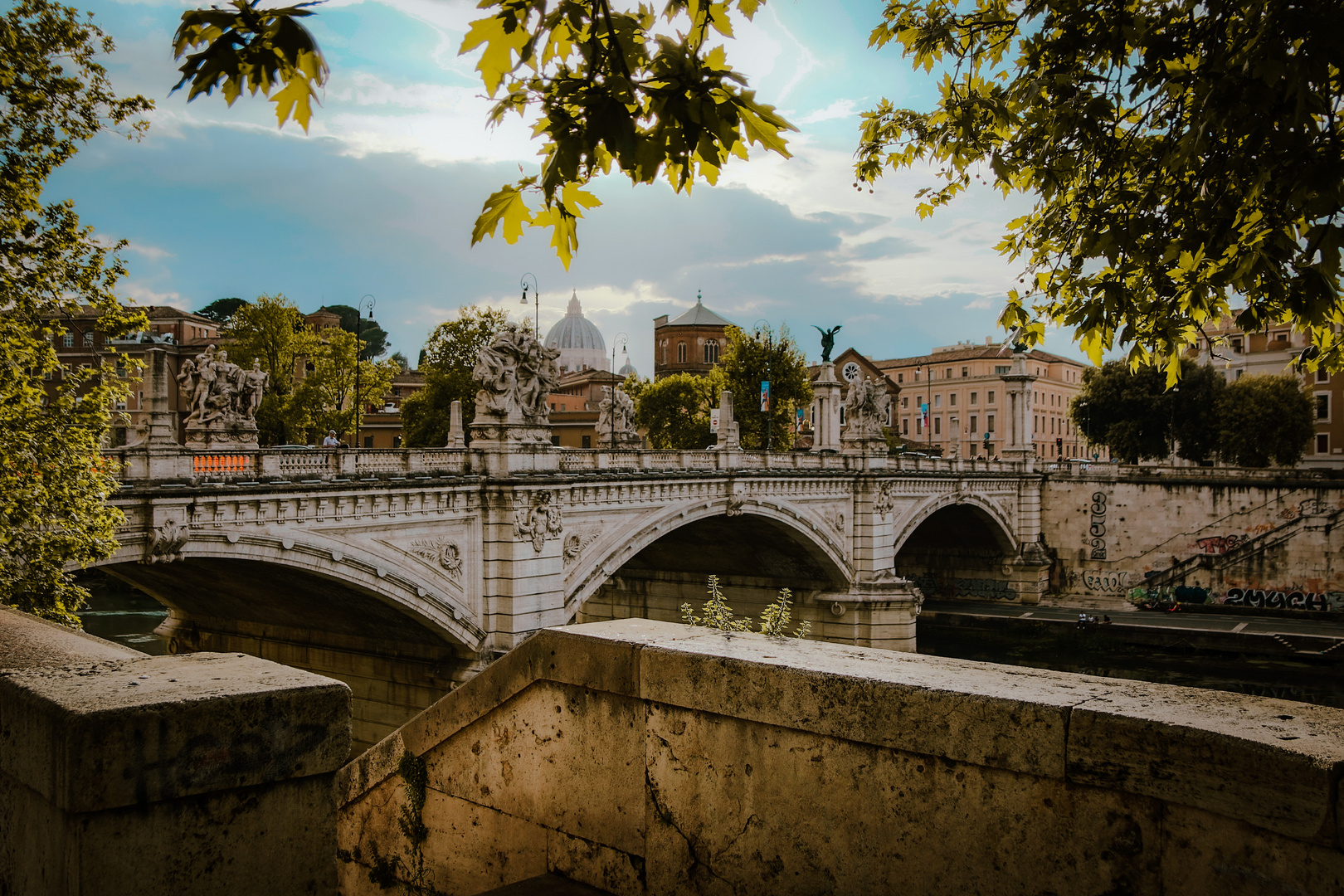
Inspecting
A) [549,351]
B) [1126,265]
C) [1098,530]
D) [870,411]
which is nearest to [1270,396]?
[1098,530]

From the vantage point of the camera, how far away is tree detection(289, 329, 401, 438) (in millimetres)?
43281

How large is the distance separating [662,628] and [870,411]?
99.0ft

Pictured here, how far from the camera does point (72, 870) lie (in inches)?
104

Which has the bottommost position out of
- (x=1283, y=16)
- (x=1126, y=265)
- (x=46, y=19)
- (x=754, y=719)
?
(x=754, y=719)

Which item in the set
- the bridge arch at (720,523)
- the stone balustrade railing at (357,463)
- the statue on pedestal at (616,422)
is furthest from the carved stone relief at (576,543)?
the statue on pedestal at (616,422)

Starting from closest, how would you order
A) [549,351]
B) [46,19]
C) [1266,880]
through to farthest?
[1266,880], [46,19], [549,351]

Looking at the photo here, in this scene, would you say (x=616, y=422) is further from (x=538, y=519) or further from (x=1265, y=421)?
(x=1265, y=421)

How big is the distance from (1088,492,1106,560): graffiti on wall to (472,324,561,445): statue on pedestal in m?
32.9

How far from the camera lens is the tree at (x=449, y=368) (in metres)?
47.0

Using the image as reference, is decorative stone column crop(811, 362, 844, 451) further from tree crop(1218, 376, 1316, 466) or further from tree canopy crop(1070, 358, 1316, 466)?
tree crop(1218, 376, 1316, 466)

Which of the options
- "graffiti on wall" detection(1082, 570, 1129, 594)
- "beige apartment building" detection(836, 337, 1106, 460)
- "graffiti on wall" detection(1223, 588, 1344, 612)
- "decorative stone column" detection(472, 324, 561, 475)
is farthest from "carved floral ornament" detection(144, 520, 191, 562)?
"beige apartment building" detection(836, 337, 1106, 460)

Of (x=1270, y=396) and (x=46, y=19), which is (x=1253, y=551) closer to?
(x=1270, y=396)

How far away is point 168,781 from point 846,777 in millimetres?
2095

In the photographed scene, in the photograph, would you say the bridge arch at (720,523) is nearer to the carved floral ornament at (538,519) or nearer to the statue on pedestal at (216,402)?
the carved floral ornament at (538,519)
